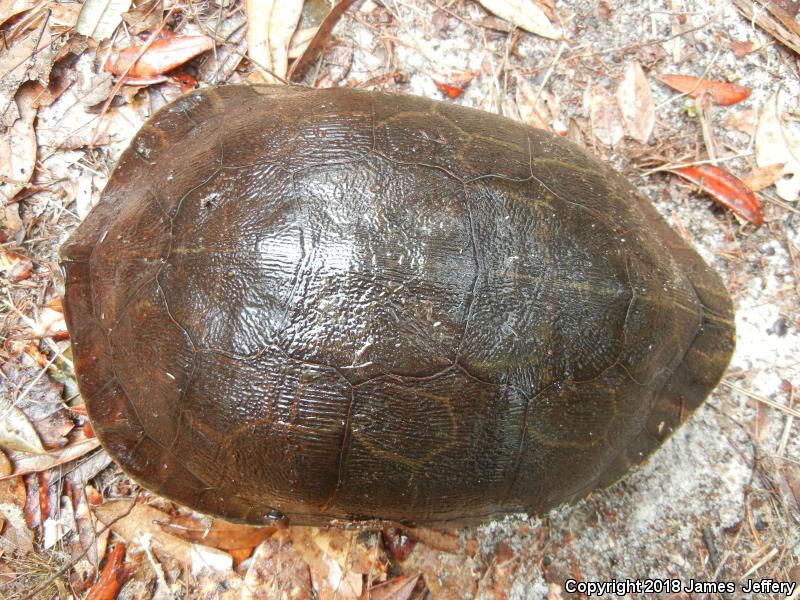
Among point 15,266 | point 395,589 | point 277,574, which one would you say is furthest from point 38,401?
point 395,589

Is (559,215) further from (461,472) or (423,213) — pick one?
(461,472)

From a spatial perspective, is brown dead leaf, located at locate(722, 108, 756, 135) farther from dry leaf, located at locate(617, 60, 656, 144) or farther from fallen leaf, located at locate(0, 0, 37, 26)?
fallen leaf, located at locate(0, 0, 37, 26)

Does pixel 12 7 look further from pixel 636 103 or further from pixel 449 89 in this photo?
pixel 636 103

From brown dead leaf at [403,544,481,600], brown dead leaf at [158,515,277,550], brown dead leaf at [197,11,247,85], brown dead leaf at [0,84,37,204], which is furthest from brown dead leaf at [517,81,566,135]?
brown dead leaf at [0,84,37,204]

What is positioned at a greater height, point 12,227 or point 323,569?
point 12,227

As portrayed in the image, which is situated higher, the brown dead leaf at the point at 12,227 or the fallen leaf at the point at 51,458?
the brown dead leaf at the point at 12,227

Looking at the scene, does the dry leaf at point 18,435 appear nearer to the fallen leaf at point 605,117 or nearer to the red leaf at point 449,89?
the red leaf at point 449,89

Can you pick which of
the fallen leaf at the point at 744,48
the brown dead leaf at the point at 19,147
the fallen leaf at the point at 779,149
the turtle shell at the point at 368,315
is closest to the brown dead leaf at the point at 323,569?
the turtle shell at the point at 368,315

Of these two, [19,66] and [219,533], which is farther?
[19,66]
